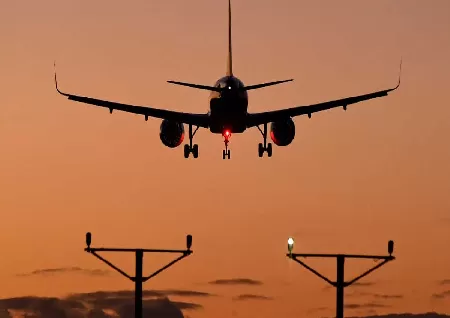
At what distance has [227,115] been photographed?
132 m

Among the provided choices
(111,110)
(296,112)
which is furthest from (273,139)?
(111,110)

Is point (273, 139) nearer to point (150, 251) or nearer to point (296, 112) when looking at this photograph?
point (296, 112)

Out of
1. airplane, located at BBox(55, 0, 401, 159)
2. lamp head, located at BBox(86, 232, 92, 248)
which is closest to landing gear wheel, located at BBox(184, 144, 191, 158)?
airplane, located at BBox(55, 0, 401, 159)

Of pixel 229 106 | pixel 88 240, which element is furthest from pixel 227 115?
pixel 88 240

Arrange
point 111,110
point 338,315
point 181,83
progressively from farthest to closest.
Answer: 1. point 111,110
2. point 181,83
3. point 338,315

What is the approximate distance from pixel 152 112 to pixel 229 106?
11922 millimetres

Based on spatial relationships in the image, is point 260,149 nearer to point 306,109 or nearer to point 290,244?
point 306,109

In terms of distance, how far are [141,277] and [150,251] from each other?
296 centimetres

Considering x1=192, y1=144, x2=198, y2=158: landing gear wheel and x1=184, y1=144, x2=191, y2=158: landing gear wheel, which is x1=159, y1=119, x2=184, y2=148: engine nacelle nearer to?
x1=184, y1=144, x2=191, y2=158: landing gear wheel

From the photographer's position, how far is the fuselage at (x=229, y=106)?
429ft

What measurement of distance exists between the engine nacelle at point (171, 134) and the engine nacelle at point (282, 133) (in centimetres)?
779

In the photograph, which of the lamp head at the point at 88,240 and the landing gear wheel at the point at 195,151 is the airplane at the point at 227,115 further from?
the lamp head at the point at 88,240

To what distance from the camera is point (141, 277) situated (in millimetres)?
116000

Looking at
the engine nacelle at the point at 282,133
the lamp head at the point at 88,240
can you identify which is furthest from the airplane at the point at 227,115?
the lamp head at the point at 88,240
